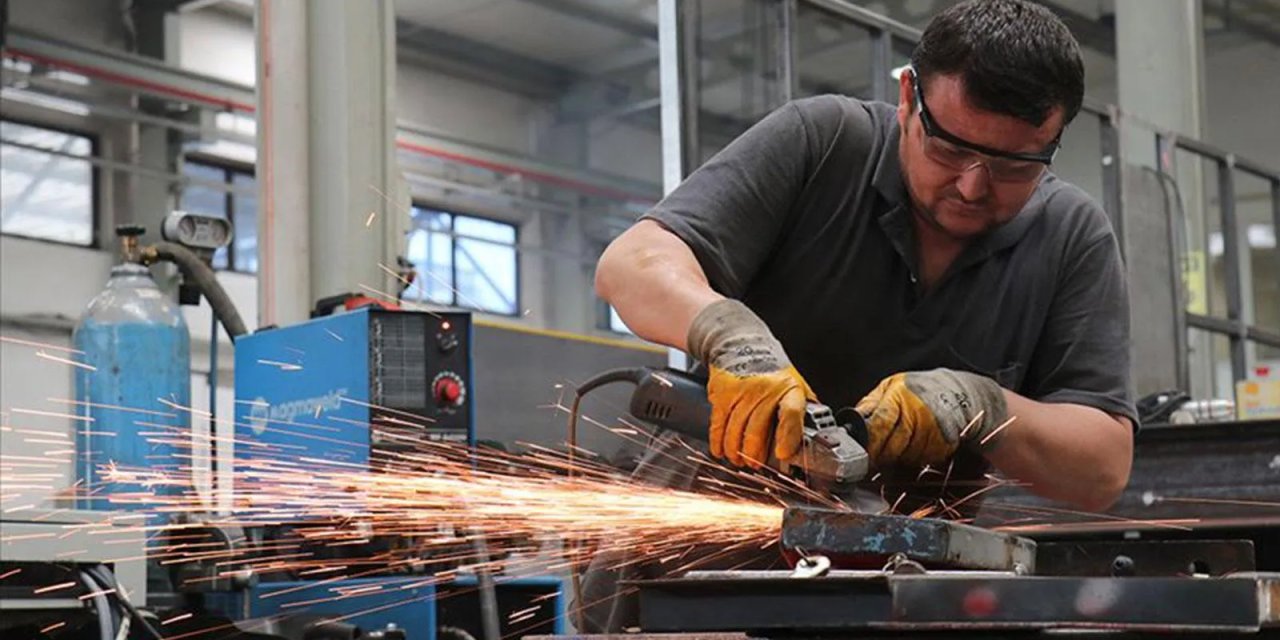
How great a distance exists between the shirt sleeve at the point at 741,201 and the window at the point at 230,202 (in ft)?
29.3

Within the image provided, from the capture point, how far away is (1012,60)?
1.96 m

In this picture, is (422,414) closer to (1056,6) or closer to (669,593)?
(669,593)

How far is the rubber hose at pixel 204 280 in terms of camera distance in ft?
13.5

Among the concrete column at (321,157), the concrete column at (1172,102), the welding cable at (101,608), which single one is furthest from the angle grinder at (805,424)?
the concrete column at (1172,102)

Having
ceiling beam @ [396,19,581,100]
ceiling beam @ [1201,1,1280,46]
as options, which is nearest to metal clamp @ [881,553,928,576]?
ceiling beam @ [396,19,581,100]

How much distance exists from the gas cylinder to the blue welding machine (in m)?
0.37

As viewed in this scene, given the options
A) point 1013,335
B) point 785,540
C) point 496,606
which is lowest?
point 496,606

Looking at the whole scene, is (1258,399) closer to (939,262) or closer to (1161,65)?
(1161,65)

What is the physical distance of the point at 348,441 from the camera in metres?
3.75

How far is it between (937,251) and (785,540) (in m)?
0.80

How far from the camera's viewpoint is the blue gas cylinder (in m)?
4.15

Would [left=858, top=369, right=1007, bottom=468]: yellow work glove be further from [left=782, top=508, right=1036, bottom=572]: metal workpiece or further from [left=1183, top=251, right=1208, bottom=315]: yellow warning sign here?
[left=1183, top=251, right=1208, bottom=315]: yellow warning sign

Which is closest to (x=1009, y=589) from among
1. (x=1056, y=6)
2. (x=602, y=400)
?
(x=602, y=400)

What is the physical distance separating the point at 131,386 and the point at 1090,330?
2.77m
